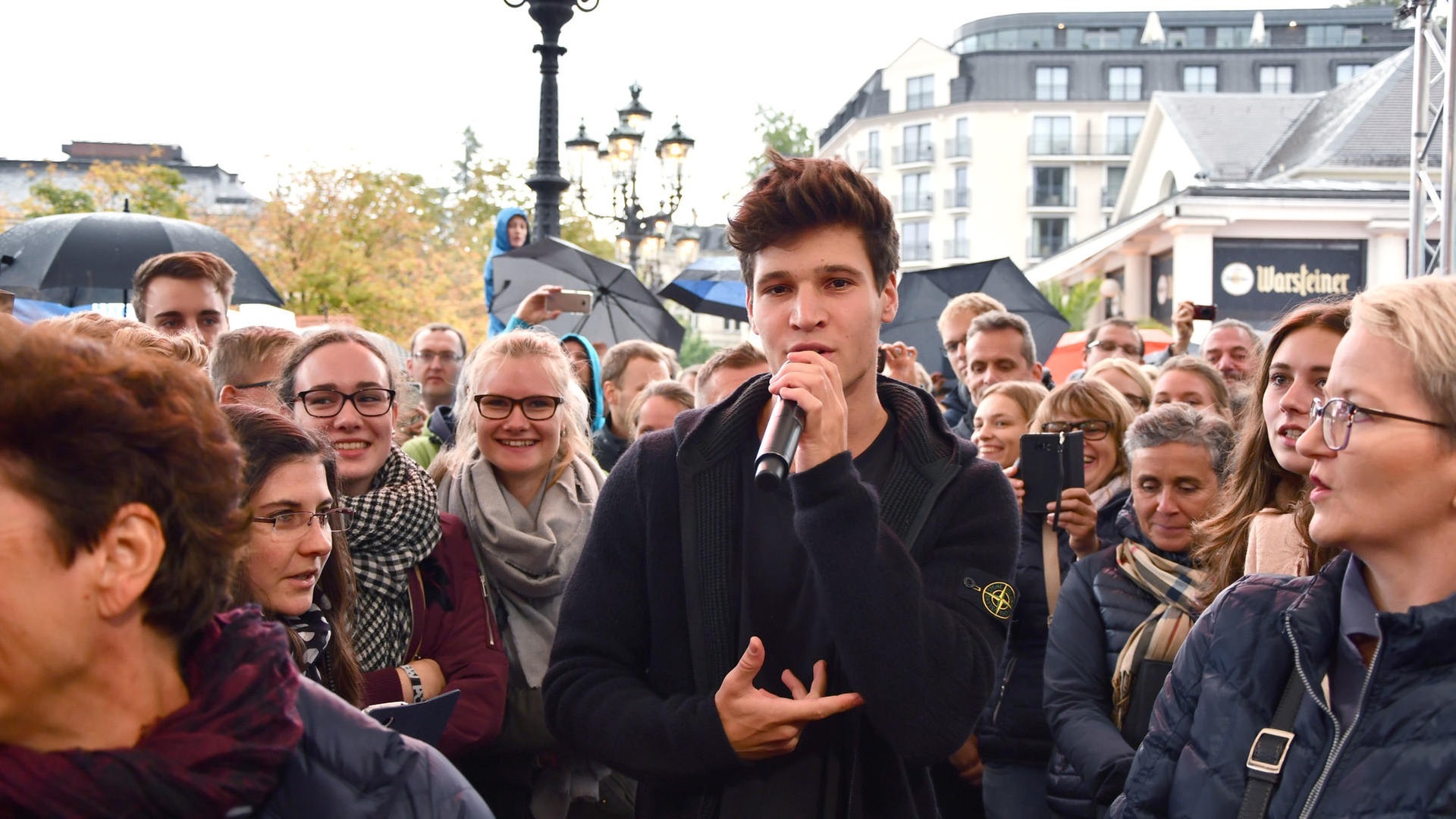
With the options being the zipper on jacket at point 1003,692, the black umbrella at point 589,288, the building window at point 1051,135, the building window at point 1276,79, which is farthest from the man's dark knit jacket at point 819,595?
the building window at point 1276,79

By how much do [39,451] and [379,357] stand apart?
101 inches

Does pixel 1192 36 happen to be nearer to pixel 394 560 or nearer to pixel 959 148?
pixel 959 148


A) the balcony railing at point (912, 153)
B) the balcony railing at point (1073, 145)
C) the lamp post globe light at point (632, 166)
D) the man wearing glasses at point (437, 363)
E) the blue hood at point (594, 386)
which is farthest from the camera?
the balcony railing at point (912, 153)

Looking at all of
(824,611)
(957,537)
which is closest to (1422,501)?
(957,537)

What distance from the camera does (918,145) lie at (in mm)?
76812

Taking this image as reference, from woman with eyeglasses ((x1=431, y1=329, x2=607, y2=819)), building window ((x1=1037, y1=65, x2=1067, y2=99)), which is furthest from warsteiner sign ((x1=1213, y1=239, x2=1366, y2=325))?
building window ((x1=1037, y1=65, x2=1067, y2=99))

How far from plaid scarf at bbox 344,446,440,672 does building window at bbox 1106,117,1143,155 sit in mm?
76872

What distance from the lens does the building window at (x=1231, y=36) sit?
3031 inches

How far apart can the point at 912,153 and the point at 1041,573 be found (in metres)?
74.7

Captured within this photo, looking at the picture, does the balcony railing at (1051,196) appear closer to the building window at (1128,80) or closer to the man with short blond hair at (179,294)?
the building window at (1128,80)

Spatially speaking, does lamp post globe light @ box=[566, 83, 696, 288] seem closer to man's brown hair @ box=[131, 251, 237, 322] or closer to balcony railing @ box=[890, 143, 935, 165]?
man's brown hair @ box=[131, 251, 237, 322]

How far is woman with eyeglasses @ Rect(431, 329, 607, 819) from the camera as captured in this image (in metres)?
3.83

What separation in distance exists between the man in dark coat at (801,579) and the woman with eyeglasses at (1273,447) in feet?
3.27

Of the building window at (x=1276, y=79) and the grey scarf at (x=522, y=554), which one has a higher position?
the building window at (x=1276, y=79)
